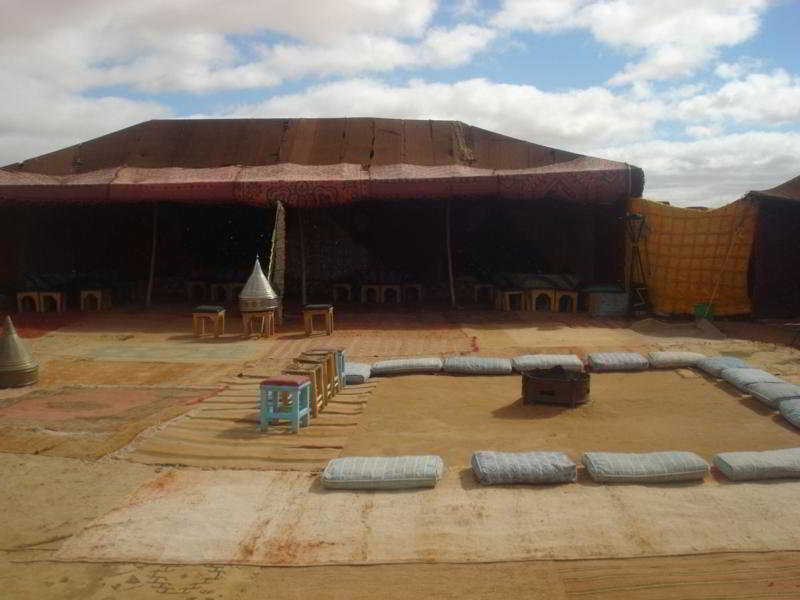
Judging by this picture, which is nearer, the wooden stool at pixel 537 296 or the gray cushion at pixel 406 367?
the gray cushion at pixel 406 367

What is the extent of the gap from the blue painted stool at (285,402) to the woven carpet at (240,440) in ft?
0.36

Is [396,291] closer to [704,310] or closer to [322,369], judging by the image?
[704,310]

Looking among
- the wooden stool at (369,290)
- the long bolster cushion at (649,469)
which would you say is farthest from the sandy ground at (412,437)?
the wooden stool at (369,290)

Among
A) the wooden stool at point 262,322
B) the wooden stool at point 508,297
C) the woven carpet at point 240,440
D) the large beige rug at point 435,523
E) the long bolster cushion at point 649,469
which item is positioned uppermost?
the wooden stool at point 508,297

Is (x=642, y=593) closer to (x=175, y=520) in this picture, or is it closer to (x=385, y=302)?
(x=175, y=520)

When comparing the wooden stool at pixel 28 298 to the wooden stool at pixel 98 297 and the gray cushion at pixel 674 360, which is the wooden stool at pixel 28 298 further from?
the gray cushion at pixel 674 360

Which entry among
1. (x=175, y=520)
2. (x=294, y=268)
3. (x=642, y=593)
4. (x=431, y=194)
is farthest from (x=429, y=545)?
(x=294, y=268)

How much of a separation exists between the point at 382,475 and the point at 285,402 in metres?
2.07

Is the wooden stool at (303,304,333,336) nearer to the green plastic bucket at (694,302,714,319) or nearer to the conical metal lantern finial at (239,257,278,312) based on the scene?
the conical metal lantern finial at (239,257,278,312)

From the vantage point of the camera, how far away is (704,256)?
13.0 m

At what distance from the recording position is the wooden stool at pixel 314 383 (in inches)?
299

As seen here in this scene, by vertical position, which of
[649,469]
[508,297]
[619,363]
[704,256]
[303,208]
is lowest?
[649,469]

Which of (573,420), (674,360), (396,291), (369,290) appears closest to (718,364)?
(674,360)

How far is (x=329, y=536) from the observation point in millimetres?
4785
